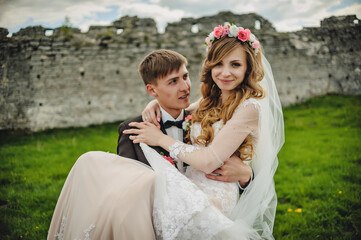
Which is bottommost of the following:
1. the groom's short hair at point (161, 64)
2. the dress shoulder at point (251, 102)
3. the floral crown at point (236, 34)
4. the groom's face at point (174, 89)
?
the dress shoulder at point (251, 102)

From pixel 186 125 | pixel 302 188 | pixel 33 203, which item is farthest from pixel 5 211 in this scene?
pixel 302 188

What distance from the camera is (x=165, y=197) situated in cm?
178

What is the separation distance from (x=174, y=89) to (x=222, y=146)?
0.81m

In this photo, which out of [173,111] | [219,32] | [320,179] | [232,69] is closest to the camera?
[232,69]

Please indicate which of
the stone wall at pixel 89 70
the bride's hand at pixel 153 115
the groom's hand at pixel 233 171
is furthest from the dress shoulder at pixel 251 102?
the stone wall at pixel 89 70

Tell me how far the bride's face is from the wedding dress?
0.26 metres

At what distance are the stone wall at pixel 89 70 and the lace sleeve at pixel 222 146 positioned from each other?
24.6ft

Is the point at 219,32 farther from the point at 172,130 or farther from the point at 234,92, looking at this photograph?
the point at 172,130

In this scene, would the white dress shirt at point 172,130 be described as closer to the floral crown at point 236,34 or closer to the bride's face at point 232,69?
the bride's face at point 232,69

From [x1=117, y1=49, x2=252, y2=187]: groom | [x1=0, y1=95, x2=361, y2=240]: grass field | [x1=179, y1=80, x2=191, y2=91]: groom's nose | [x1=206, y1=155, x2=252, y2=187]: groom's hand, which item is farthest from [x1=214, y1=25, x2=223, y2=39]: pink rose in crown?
[x1=0, y1=95, x2=361, y2=240]: grass field

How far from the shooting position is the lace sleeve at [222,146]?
6.91 feet

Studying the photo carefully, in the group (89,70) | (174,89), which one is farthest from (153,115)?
(89,70)

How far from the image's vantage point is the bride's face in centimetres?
237

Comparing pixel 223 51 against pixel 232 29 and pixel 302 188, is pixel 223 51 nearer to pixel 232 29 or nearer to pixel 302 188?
pixel 232 29
